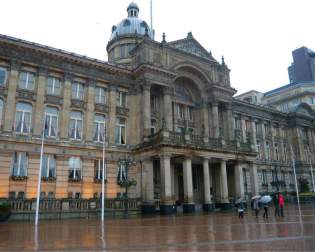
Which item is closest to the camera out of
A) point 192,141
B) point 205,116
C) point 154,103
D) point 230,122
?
point 192,141

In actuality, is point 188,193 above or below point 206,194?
→ above

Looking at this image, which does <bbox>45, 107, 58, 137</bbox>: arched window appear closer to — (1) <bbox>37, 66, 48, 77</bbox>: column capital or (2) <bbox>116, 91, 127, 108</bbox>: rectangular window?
(1) <bbox>37, 66, 48, 77</bbox>: column capital

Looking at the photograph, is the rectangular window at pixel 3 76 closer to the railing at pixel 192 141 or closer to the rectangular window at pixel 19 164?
the rectangular window at pixel 19 164

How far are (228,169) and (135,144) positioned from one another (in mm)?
13938

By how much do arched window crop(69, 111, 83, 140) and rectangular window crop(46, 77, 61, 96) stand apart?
2.91 metres

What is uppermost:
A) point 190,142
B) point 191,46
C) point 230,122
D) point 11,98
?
point 191,46

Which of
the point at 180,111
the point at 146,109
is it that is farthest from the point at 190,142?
the point at 180,111

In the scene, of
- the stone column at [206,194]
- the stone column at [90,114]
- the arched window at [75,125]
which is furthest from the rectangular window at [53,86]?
the stone column at [206,194]

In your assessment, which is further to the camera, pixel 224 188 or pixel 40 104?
pixel 224 188

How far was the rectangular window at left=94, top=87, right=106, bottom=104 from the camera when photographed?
36303 millimetres

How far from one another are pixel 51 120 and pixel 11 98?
446 cm

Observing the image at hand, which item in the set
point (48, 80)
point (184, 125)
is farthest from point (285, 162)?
point (48, 80)

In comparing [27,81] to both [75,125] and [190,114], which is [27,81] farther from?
[190,114]

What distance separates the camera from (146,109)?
3634cm
